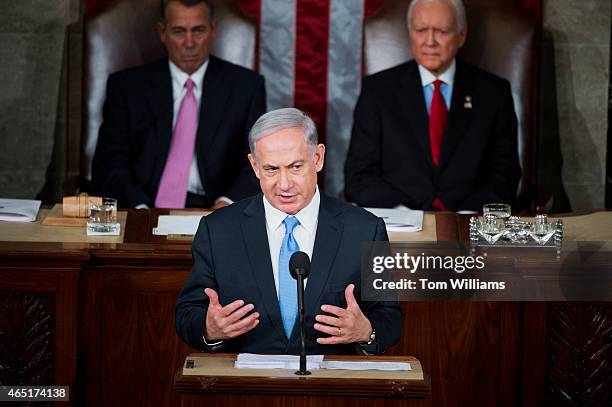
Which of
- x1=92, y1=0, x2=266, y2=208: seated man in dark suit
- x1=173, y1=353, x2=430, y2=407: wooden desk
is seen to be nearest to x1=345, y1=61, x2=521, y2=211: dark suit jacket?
x1=92, y1=0, x2=266, y2=208: seated man in dark suit

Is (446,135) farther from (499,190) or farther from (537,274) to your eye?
(537,274)

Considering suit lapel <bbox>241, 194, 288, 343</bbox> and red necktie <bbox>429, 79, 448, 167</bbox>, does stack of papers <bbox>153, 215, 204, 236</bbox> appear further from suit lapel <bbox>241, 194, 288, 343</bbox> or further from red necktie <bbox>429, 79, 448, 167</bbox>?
red necktie <bbox>429, 79, 448, 167</bbox>

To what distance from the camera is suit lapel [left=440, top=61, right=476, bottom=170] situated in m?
5.42

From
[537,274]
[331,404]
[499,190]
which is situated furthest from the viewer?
[499,190]

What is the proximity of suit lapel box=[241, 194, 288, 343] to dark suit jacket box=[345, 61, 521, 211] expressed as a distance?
2012mm

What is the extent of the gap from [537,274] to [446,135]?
1.58m

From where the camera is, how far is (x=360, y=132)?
17.8 feet

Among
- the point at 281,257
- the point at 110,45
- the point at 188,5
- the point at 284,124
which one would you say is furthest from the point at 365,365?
the point at 110,45

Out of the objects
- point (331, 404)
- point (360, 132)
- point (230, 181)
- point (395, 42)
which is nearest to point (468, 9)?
point (395, 42)

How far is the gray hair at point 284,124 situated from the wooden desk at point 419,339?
92cm

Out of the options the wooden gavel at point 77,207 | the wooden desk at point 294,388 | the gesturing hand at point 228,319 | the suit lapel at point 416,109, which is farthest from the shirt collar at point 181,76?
the wooden desk at point 294,388

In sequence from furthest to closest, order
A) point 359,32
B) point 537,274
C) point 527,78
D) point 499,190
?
point 359,32 → point 527,78 → point 499,190 → point 537,274

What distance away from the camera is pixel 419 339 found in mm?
4039

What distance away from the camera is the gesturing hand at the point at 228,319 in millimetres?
3008
